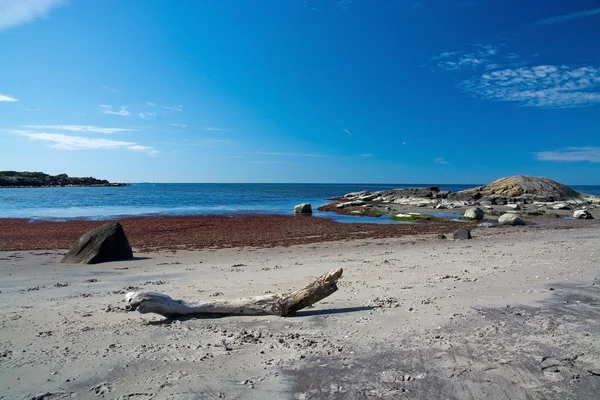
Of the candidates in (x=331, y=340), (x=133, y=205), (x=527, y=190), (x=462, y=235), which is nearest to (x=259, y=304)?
(x=331, y=340)

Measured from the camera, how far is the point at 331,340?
593cm

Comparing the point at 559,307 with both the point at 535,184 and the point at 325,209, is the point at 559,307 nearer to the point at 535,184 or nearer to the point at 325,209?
the point at 325,209

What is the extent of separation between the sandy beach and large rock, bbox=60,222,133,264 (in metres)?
3.49

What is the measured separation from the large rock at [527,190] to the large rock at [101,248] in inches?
2224

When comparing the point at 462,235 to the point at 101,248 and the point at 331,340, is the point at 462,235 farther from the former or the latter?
the point at 101,248

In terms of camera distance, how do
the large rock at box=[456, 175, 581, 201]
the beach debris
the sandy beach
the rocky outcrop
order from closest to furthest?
the sandy beach
the beach debris
the large rock at box=[456, 175, 581, 201]
the rocky outcrop

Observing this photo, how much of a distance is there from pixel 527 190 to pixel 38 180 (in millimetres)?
153335

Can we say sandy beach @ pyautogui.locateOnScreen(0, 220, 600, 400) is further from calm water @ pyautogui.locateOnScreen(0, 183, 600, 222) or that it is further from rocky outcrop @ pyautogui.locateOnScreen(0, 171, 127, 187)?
rocky outcrop @ pyautogui.locateOnScreen(0, 171, 127, 187)

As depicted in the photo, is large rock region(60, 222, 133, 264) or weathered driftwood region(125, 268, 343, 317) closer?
weathered driftwood region(125, 268, 343, 317)

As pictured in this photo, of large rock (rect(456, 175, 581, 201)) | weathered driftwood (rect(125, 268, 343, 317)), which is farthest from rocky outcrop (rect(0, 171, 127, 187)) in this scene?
weathered driftwood (rect(125, 268, 343, 317))

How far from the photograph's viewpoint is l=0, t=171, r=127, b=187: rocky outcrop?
444 feet

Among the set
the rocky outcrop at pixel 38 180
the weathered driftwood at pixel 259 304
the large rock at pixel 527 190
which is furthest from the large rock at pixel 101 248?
the rocky outcrop at pixel 38 180

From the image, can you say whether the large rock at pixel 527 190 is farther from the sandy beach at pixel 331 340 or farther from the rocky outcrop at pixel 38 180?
the rocky outcrop at pixel 38 180

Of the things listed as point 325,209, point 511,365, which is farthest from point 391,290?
point 325,209
